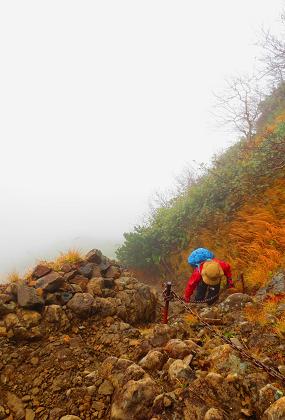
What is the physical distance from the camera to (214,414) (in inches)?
107

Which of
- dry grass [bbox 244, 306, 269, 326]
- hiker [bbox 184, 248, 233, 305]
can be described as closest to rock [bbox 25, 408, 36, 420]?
dry grass [bbox 244, 306, 269, 326]

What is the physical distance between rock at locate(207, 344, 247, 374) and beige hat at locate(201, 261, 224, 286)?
116 inches

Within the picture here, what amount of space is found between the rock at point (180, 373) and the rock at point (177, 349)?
1.19 ft

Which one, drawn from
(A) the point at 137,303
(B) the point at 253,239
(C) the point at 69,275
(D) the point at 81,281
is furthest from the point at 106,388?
(B) the point at 253,239

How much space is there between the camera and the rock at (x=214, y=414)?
269cm

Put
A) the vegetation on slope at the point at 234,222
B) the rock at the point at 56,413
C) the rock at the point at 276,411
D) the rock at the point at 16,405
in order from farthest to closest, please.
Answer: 1. the vegetation on slope at the point at 234,222
2. the rock at the point at 16,405
3. the rock at the point at 56,413
4. the rock at the point at 276,411

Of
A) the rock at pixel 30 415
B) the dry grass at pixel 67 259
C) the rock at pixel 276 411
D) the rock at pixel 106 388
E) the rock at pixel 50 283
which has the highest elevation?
the dry grass at pixel 67 259

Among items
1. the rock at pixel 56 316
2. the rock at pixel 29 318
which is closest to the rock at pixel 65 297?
the rock at pixel 56 316

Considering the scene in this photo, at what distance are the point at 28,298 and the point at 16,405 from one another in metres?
1.97

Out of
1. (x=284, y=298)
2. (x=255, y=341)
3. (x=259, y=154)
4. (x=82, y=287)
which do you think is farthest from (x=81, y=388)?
(x=259, y=154)

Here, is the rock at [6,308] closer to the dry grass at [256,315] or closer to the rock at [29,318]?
→ the rock at [29,318]

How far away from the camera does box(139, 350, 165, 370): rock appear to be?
3.66 metres

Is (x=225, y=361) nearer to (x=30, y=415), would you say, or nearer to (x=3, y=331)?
(x=30, y=415)

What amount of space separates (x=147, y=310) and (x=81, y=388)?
3.03 m
